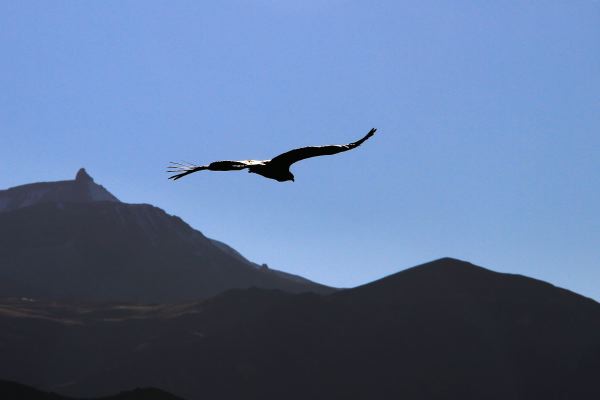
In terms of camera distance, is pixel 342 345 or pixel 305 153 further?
pixel 342 345

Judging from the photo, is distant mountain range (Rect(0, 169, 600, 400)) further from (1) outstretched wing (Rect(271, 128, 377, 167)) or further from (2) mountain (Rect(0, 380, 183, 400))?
(1) outstretched wing (Rect(271, 128, 377, 167))

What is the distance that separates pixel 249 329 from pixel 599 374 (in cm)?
7134

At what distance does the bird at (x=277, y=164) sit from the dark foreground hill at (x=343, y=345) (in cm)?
14530

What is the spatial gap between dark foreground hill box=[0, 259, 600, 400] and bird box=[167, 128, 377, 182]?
145297mm

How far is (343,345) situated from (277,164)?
165181 mm

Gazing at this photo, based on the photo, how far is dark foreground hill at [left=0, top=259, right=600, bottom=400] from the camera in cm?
15475

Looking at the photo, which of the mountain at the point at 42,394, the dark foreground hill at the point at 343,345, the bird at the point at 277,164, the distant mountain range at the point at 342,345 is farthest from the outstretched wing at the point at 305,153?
the distant mountain range at the point at 342,345

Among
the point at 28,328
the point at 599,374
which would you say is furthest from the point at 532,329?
the point at 28,328

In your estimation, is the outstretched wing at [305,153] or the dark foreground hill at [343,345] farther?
the dark foreground hill at [343,345]

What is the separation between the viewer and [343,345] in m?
170

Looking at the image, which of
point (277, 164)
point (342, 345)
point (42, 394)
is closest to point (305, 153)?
point (277, 164)

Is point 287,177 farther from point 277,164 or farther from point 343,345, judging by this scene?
point 343,345

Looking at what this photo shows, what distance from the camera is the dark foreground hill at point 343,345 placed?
154750 millimetres

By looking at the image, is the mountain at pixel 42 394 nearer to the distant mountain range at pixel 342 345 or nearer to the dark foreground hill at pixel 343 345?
the distant mountain range at pixel 342 345
